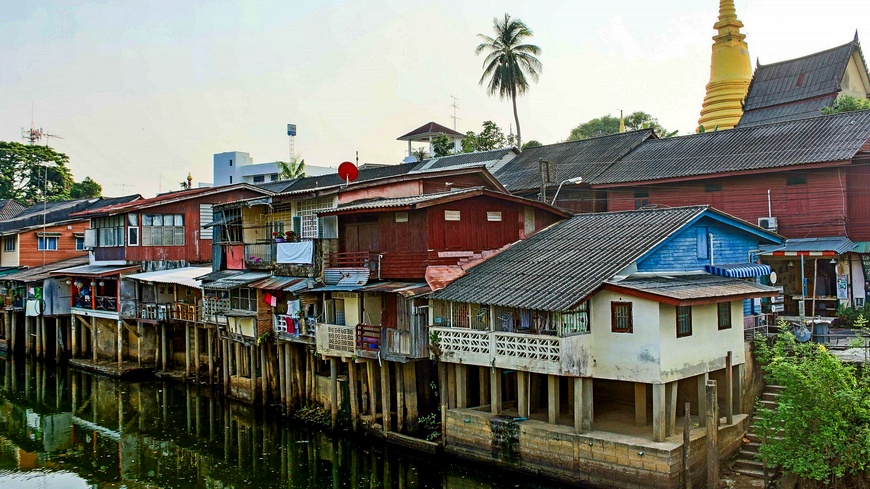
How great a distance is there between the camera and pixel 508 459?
1847cm

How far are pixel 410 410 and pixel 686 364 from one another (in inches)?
334

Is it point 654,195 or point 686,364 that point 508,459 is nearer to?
point 686,364

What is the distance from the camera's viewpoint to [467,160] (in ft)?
140

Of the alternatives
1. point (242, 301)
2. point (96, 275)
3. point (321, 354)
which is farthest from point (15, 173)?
point (321, 354)

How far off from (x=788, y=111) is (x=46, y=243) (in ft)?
145

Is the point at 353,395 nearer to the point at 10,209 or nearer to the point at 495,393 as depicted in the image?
the point at 495,393

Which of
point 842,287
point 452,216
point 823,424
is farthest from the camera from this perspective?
point 842,287

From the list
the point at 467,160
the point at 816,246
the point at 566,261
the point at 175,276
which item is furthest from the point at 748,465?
the point at 467,160

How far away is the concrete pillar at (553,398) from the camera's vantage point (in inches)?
707

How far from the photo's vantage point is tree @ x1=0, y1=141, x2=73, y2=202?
224ft

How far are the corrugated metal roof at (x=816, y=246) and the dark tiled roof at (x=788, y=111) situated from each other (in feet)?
42.6

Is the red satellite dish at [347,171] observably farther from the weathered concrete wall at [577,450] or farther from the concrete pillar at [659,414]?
the concrete pillar at [659,414]

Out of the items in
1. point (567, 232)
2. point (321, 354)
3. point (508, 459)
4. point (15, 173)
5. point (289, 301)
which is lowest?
point (508, 459)

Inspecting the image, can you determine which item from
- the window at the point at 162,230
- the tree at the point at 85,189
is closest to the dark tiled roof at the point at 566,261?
the window at the point at 162,230
